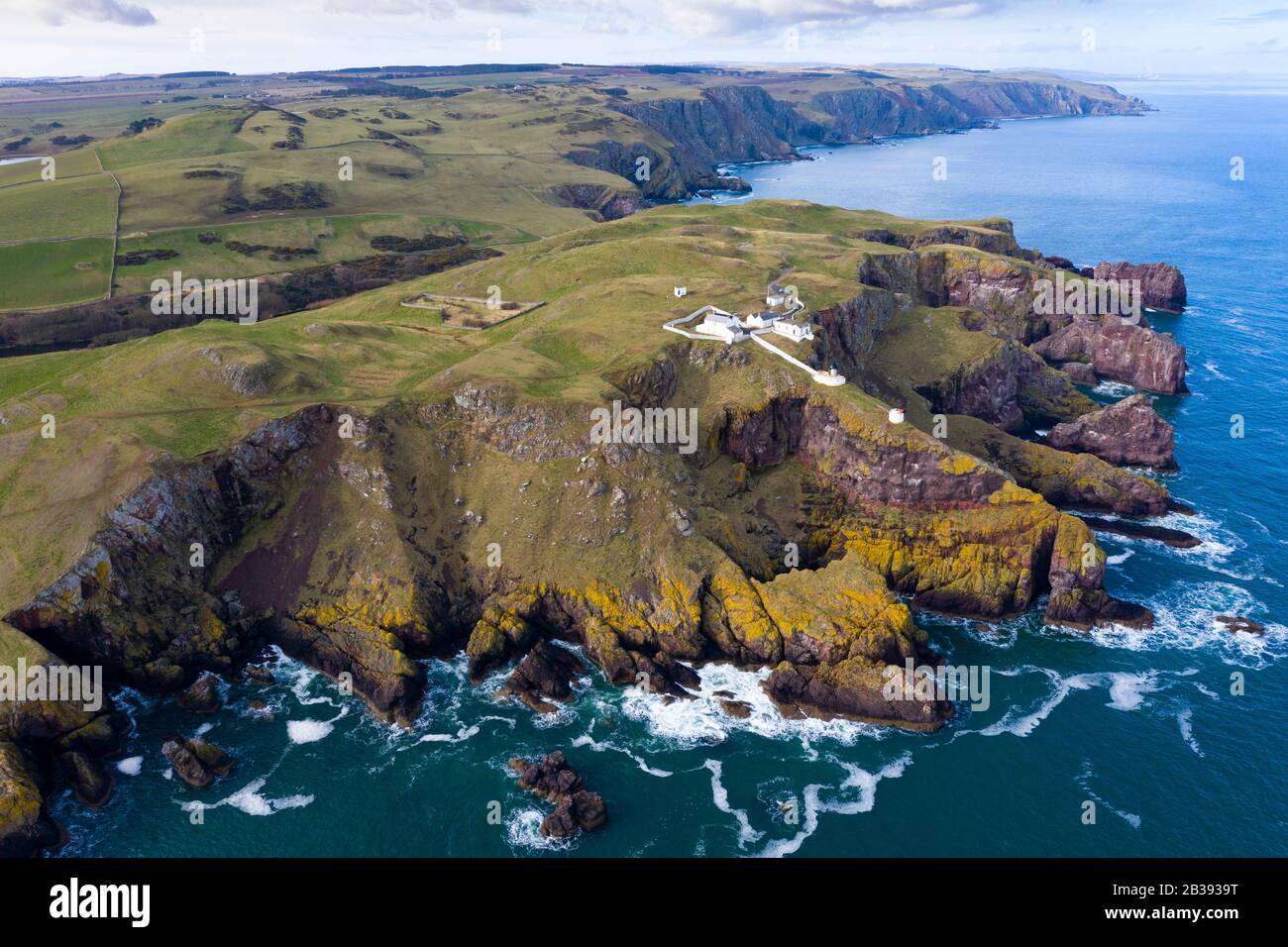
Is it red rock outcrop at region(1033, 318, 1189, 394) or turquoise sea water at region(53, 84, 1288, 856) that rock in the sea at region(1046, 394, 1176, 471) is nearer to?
red rock outcrop at region(1033, 318, 1189, 394)

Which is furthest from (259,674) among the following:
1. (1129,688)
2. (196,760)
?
(1129,688)

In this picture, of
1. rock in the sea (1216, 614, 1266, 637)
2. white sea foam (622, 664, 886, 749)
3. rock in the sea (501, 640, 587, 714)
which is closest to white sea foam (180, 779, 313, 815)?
rock in the sea (501, 640, 587, 714)

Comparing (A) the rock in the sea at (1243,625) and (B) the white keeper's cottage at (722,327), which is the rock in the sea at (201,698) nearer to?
(B) the white keeper's cottage at (722,327)

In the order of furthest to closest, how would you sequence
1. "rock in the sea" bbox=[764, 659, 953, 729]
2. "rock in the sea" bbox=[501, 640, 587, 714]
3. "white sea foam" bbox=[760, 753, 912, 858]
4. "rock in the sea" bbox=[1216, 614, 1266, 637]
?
"rock in the sea" bbox=[1216, 614, 1266, 637] < "rock in the sea" bbox=[501, 640, 587, 714] < "rock in the sea" bbox=[764, 659, 953, 729] < "white sea foam" bbox=[760, 753, 912, 858]

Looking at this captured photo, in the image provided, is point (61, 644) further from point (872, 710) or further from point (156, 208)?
point (156, 208)

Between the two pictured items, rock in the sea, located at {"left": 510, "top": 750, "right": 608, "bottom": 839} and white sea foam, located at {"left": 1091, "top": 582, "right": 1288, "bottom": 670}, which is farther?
white sea foam, located at {"left": 1091, "top": 582, "right": 1288, "bottom": 670}

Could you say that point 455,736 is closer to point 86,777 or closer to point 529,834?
point 529,834
